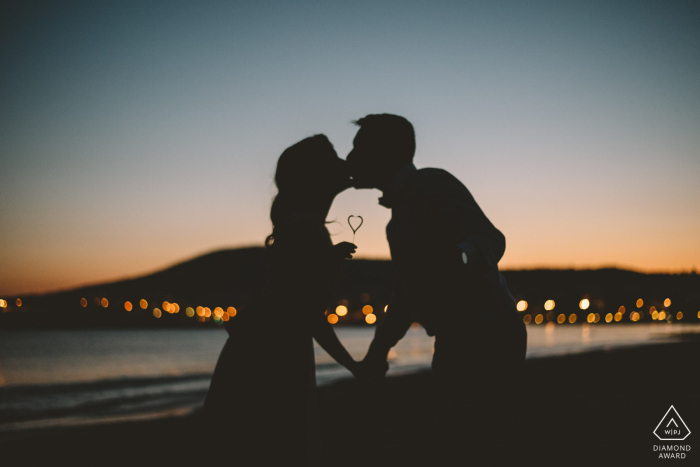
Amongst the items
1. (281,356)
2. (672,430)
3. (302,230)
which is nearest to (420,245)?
(302,230)

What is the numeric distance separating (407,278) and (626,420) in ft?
25.6

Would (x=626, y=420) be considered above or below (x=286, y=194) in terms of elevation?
below

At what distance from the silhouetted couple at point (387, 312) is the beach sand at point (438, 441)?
114mm

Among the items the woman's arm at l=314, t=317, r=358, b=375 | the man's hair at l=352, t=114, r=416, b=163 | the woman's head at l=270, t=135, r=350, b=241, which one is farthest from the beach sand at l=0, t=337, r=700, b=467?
the man's hair at l=352, t=114, r=416, b=163

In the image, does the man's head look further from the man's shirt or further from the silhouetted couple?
the man's shirt

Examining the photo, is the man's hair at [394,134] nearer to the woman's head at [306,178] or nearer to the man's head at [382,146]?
the man's head at [382,146]

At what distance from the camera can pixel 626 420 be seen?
28.1ft

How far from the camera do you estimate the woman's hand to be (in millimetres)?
2812

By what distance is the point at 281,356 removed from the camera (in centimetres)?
278

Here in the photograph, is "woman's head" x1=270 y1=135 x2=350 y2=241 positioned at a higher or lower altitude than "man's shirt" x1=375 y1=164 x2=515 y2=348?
higher

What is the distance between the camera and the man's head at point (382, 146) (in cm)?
271

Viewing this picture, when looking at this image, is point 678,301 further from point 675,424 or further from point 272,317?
point 272,317

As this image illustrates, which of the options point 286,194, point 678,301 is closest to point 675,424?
point 286,194

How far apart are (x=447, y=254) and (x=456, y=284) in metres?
0.14
